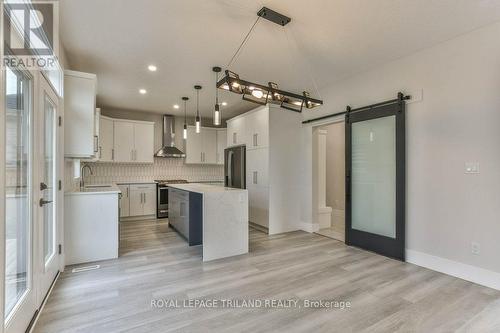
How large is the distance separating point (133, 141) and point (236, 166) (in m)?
2.70

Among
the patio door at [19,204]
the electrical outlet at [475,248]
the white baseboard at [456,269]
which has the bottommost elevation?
the white baseboard at [456,269]

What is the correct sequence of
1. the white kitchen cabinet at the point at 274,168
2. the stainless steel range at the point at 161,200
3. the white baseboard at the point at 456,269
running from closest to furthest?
the white baseboard at the point at 456,269
the white kitchen cabinet at the point at 274,168
the stainless steel range at the point at 161,200

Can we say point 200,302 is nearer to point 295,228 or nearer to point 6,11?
point 6,11

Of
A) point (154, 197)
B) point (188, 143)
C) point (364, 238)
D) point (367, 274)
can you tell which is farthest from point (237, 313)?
point (188, 143)

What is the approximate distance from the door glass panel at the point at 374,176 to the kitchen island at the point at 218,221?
73.2 inches

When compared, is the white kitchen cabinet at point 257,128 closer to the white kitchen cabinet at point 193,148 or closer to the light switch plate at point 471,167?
the white kitchen cabinet at point 193,148

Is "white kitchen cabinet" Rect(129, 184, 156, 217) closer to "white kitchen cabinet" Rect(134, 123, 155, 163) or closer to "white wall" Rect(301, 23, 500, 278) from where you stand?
"white kitchen cabinet" Rect(134, 123, 155, 163)

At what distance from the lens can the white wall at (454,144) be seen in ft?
8.88

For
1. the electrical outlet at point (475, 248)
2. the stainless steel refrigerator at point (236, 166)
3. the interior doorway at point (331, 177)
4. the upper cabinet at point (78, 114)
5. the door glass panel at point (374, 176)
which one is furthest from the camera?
the stainless steel refrigerator at point (236, 166)

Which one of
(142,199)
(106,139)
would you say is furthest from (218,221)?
(106,139)

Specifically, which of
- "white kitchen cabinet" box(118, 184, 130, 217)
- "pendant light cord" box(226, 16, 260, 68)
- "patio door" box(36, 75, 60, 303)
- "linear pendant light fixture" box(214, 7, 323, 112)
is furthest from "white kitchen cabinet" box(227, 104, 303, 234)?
"patio door" box(36, 75, 60, 303)

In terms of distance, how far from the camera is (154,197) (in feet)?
20.6

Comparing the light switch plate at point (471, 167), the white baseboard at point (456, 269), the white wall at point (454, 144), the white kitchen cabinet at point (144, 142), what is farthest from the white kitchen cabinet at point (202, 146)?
the light switch plate at point (471, 167)

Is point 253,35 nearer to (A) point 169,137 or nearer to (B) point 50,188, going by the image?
(B) point 50,188
